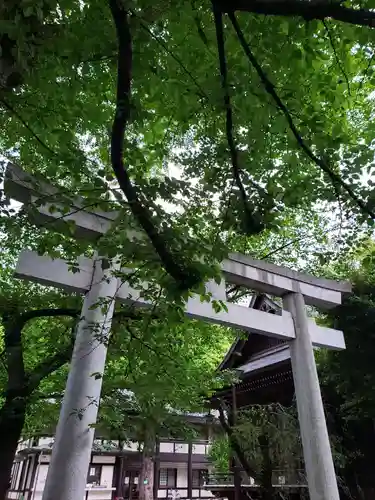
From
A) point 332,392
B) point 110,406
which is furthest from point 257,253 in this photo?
point 110,406

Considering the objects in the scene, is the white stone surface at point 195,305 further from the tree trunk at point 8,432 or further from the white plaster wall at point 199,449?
the white plaster wall at point 199,449

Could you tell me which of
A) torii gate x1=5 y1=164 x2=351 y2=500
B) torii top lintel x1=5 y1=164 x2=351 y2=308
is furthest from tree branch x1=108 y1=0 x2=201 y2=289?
torii top lintel x1=5 y1=164 x2=351 y2=308

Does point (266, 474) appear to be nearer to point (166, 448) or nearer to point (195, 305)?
point (195, 305)

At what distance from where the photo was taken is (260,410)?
786 centimetres

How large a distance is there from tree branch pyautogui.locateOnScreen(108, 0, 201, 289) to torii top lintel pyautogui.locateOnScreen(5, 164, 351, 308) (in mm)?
1012

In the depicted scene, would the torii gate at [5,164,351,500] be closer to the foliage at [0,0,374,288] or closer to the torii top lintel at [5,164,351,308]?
the torii top lintel at [5,164,351,308]

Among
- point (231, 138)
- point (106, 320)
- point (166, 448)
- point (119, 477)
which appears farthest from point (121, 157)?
point (166, 448)

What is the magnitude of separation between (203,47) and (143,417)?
3287mm

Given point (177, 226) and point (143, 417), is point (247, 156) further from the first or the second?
point (143, 417)

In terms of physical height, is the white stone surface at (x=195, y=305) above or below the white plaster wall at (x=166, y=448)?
below

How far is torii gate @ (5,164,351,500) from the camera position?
3.12m

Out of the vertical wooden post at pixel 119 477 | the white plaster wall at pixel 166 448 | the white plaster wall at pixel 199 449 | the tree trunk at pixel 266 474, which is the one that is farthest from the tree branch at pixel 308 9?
the white plaster wall at pixel 199 449

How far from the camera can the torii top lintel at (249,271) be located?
3.60 meters

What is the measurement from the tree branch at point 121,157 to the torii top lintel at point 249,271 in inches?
39.9
